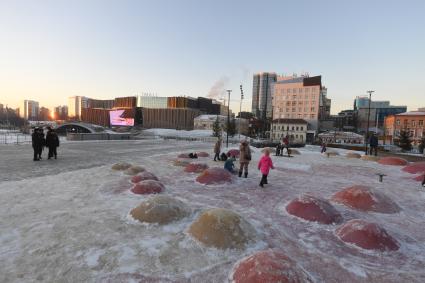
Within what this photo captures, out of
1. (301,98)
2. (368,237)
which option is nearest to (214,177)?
(368,237)

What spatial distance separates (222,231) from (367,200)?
505 centimetres

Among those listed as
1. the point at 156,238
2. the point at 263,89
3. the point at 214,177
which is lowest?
the point at 156,238

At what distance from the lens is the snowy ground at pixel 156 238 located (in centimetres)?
410

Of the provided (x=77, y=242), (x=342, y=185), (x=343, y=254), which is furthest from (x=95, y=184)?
(x=342, y=185)

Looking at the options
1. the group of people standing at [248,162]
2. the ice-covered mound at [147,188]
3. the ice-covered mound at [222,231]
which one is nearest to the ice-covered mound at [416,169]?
the group of people standing at [248,162]

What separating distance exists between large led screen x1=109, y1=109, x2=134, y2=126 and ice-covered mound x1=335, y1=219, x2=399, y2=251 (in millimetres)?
70803

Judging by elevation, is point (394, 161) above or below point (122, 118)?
below

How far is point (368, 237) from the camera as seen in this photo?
5.24 metres

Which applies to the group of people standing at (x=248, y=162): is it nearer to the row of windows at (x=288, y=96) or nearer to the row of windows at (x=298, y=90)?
the row of windows at (x=288, y=96)

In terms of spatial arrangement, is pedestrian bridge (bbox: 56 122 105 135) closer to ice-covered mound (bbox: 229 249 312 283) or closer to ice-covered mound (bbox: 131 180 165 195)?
ice-covered mound (bbox: 131 180 165 195)

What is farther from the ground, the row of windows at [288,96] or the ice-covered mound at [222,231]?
the row of windows at [288,96]

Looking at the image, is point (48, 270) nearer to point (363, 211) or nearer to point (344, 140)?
point (363, 211)

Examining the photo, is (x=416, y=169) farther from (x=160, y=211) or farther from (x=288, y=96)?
(x=288, y=96)

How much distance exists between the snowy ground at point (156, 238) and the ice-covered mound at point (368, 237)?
175 millimetres
